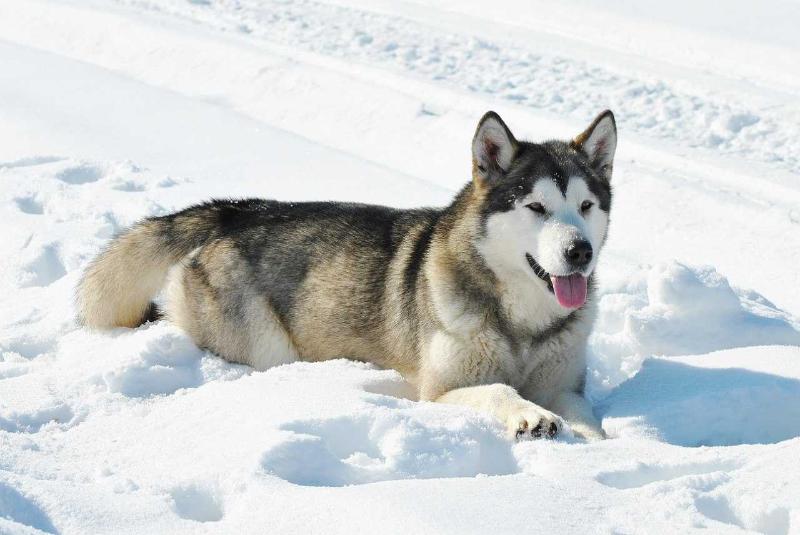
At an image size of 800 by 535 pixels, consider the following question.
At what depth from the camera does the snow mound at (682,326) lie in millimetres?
4973

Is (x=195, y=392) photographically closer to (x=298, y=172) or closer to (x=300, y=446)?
(x=300, y=446)

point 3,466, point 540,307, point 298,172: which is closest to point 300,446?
point 3,466

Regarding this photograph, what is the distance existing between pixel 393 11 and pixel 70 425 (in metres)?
9.64

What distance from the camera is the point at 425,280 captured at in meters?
4.45

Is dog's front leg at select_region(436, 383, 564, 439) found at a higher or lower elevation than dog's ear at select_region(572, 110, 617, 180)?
lower

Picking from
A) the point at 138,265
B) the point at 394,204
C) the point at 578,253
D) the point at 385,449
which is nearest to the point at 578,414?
the point at 578,253

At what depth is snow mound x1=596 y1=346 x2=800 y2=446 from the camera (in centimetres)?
394

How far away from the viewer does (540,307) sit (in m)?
4.23

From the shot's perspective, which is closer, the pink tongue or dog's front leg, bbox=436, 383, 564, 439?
dog's front leg, bbox=436, 383, 564, 439

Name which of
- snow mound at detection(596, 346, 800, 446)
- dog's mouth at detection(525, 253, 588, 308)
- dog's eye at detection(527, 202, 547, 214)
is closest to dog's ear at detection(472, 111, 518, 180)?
dog's eye at detection(527, 202, 547, 214)

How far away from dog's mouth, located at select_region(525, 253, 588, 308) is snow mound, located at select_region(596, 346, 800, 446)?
457 millimetres

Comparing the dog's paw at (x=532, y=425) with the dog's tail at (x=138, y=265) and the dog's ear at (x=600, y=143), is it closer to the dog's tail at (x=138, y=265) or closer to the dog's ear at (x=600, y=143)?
the dog's ear at (x=600, y=143)

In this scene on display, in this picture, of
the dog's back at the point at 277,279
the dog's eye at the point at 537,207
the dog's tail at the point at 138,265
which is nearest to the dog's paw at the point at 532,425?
the dog's eye at the point at 537,207

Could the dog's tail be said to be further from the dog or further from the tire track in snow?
the tire track in snow
